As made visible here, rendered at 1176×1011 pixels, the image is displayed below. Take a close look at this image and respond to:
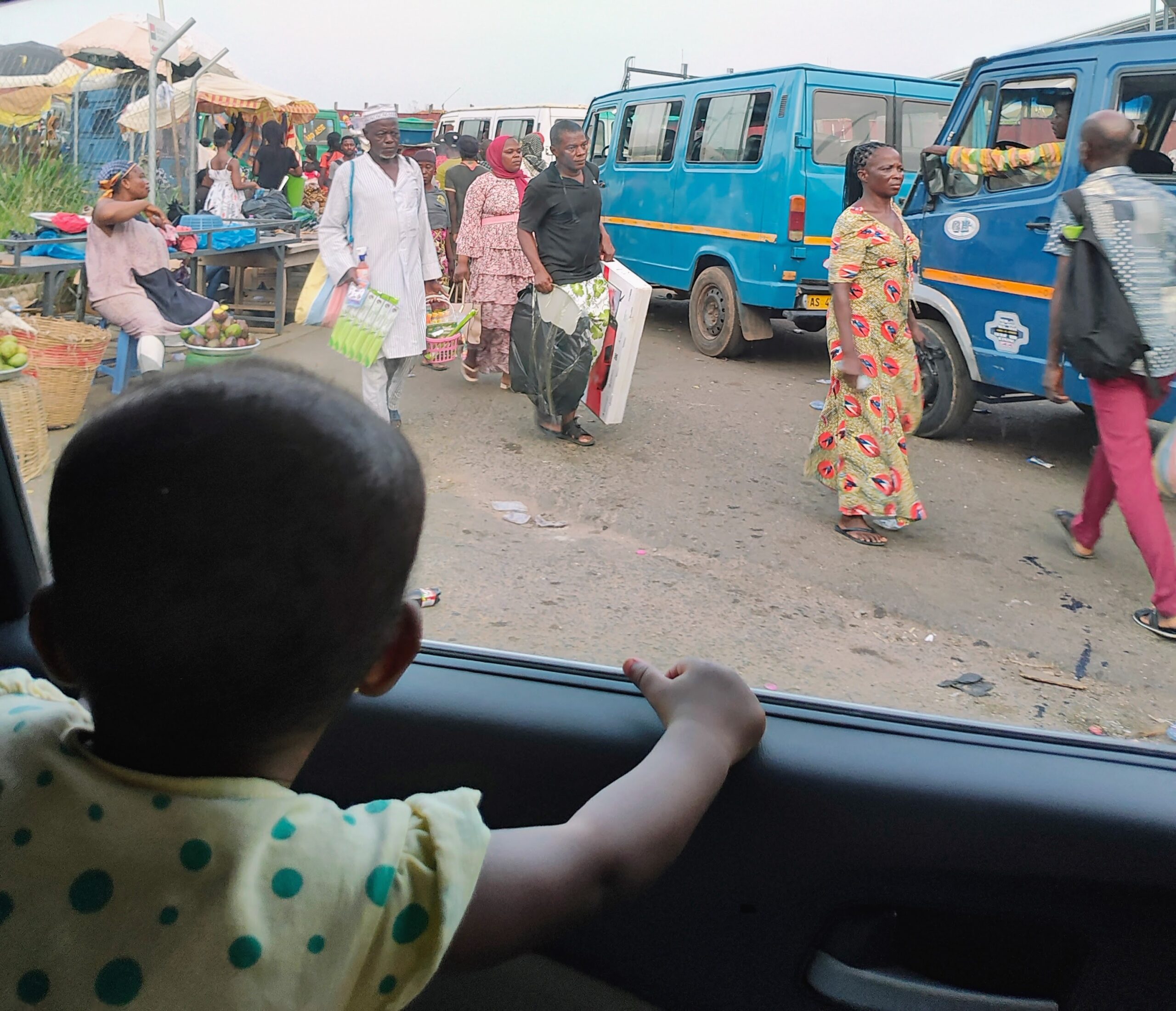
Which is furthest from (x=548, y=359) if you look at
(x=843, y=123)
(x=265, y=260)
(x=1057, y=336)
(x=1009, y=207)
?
(x=265, y=260)

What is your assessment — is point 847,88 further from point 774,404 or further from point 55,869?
point 55,869

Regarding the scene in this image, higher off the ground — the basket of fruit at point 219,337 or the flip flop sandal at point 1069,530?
the basket of fruit at point 219,337

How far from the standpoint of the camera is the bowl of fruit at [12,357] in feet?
11.8

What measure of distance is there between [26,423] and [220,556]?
2016 millimetres

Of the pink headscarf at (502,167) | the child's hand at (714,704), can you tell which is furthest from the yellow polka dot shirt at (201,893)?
the pink headscarf at (502,167)

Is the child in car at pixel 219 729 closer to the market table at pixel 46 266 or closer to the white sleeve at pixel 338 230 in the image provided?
the white sleeve at pixel 338 230

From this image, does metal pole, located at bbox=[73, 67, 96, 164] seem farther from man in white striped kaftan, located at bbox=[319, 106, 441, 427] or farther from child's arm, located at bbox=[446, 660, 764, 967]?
child's arm, located at bbox=[446, 660, 764, 967]

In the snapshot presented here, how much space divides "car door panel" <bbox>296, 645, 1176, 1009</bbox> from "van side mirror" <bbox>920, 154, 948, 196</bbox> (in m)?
5.03

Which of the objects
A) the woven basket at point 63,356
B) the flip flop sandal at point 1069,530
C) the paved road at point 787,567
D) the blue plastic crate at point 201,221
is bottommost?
the paved road at point 787,567

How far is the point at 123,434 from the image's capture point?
81 cm

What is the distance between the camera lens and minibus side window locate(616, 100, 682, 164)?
9.22 metres

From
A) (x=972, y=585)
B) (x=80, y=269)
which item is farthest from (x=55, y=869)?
(x=80, y=269)

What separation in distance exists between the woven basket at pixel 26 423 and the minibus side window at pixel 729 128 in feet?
19.5

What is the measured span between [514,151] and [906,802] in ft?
19.8
